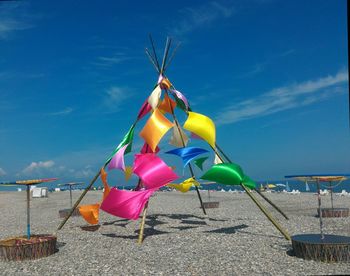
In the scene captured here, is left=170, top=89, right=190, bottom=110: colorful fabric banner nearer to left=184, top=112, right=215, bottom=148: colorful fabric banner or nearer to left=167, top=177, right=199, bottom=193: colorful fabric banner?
left=184, top=112, right=215, bottom=148: colorful fabric banner

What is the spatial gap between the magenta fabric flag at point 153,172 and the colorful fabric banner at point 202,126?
1535 mm

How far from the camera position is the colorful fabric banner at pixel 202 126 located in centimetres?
1247

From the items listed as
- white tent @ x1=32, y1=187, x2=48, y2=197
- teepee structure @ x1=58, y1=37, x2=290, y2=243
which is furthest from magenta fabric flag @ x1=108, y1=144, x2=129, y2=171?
white tent @ x1=32, y1=187, x2=48, y2=197

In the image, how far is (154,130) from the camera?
42.2ft

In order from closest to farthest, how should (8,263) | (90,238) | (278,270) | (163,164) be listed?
(278,270) → (8,263) → (163,164) → (90,238)

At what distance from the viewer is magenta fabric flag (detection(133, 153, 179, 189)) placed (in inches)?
448

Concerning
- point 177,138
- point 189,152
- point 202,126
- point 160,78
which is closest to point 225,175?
point 189,152

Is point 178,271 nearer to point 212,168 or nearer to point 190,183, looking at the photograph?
point 212,168

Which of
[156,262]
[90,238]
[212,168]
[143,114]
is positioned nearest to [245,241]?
[212,168]

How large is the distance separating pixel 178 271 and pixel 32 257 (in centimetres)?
394

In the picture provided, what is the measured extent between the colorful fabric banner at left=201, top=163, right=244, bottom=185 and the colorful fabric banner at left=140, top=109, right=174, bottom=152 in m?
2.35

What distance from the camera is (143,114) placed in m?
14.1

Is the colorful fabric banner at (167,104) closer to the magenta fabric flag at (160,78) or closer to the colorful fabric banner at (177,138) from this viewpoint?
the magenta fabric flag at (160,78)

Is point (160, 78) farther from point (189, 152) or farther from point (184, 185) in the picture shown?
point (184, 185)
